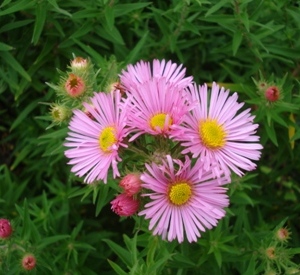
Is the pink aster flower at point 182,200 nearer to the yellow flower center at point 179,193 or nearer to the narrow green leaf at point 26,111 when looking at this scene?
the yellow flower center at point 179,193

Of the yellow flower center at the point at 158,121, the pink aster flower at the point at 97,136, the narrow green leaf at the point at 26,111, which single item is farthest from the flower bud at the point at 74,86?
the narrow green leaf at the point at 26,111

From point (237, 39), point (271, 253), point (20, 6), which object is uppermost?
point (237, 39)

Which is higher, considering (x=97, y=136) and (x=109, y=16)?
(x=109, y=16)

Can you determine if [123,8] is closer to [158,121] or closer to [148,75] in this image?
[148,75]

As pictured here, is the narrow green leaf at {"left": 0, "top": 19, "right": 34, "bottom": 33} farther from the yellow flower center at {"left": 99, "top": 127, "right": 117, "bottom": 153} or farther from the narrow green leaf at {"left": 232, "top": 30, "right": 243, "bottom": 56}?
the yellow flower center at {"left": 99, "top": 127, "right": 117, "bottom": 153}

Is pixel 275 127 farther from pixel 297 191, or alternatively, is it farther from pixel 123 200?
pixel 123 200

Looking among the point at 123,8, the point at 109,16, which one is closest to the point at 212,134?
the point at 109,16
